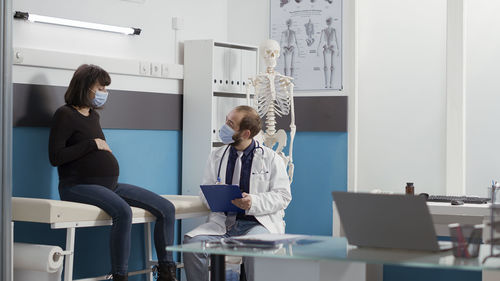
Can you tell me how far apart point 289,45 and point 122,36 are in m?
1.29

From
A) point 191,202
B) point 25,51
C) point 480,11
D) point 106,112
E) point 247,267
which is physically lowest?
point 247,267

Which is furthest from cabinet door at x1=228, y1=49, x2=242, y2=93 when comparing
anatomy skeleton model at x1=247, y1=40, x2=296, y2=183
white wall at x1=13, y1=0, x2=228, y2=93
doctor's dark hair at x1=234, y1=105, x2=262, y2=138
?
doctor's dark hair at x1=234, y1=105, x2=262, y2=138

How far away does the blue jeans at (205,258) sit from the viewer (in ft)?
12.3

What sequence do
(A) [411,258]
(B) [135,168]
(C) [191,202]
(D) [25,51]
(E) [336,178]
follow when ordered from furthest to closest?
(E) [336,178]
(B) [135,168]
(C) [191,202]
(D) [25,51]
(A) [411,258]

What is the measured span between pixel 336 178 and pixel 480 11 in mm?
1515

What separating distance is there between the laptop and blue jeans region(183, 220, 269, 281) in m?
1.62

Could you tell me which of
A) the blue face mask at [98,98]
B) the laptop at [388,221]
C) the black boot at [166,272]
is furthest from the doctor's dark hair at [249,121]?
the laptop at [388,221]

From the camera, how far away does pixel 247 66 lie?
5.13 metres

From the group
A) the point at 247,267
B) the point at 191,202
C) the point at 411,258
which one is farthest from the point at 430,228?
the point at 191,202

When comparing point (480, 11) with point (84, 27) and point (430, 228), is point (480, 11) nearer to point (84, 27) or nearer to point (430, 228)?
point (84, 27)

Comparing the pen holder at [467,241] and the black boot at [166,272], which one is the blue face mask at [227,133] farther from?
the pen holder at [467,241]

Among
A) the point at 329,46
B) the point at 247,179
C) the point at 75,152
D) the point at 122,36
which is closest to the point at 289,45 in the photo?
the point at 329,46

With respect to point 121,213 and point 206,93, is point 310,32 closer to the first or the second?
point 206,93

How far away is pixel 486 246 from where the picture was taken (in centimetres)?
233
